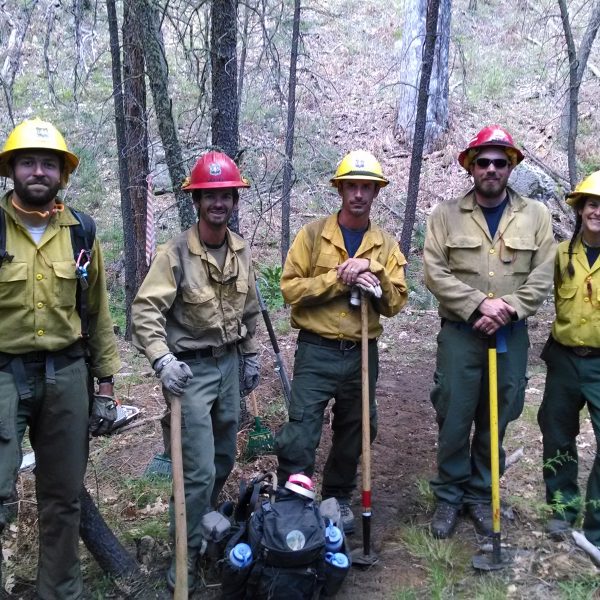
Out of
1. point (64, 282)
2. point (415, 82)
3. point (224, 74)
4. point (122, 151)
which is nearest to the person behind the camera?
point (64, 282)

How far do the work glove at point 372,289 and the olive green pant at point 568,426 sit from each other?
1243 mm

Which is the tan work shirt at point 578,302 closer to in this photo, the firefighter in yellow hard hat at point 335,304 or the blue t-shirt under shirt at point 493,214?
the blue t-shirt under shirt at point 493,214

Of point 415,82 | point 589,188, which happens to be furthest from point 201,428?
point 415,82

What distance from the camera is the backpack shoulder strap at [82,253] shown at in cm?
348

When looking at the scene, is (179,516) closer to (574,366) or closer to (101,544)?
(101,544)

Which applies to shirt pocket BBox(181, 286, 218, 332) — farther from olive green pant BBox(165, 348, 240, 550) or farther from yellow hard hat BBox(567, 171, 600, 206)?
yellow hard hat BBox(567, 171, 600, 206)

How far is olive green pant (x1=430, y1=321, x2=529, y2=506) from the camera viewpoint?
4234 millimetres

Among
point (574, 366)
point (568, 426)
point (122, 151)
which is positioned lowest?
point (568, 426)

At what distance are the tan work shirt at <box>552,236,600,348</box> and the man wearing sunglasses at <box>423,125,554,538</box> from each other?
0.14 m

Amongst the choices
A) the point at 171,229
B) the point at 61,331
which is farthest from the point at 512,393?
the point at 171,229

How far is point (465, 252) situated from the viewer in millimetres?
4238

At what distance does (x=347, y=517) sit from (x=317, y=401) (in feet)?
2.96

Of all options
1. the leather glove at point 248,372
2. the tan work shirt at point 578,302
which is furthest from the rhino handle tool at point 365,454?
the tan work shirt at point 578,302

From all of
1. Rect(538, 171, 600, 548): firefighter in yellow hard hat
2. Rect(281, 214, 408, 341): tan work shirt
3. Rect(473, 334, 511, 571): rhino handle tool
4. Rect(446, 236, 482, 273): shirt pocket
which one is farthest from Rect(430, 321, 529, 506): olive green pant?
Rect(281, 214, 408, 341): tan work shirt
